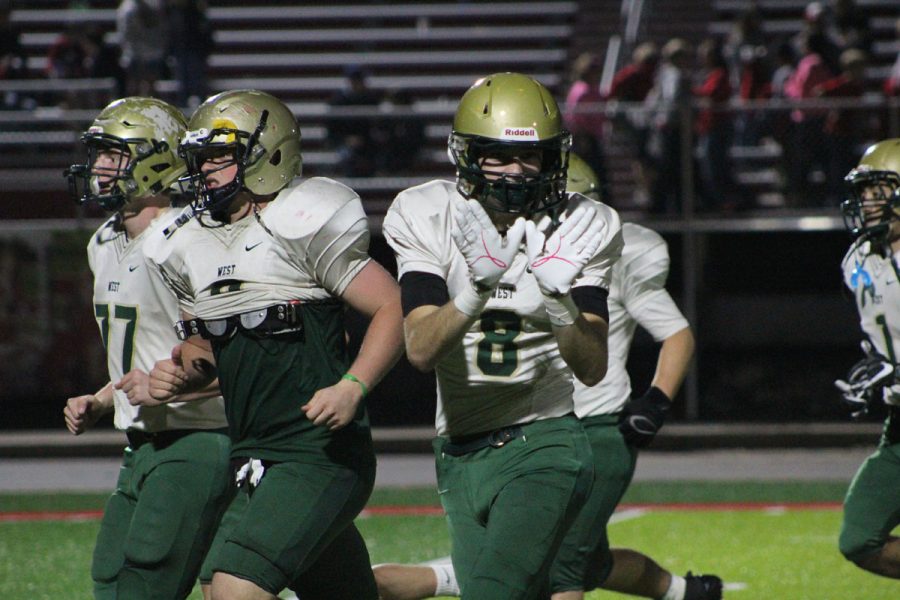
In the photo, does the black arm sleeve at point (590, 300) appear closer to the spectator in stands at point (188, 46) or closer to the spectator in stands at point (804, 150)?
the spectator in stands at point (804, 150)

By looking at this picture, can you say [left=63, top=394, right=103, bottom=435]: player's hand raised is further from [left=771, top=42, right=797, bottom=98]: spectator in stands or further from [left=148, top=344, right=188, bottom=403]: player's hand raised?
[left=771, top=42, right=797, bottom=98]: spectator in stands

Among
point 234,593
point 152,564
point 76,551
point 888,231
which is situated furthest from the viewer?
point 76,551

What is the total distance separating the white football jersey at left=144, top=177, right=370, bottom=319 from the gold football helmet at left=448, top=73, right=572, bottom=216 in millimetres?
364

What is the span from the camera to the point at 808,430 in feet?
39.3

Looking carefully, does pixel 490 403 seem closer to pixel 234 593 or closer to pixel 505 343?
pixel 505 343

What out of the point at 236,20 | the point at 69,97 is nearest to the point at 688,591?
the point at 69,97

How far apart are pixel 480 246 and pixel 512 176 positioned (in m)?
0.35

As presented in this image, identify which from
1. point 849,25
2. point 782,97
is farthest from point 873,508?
point 849,25

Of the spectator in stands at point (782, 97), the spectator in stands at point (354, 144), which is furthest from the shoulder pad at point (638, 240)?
the spectator in stands at point (354, 144)

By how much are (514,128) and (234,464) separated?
1.25 metres

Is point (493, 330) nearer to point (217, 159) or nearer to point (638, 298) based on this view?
point (217, 159)

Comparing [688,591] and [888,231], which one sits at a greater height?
[888,231]

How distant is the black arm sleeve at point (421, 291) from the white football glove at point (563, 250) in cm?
32

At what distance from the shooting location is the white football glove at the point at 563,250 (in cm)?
360
